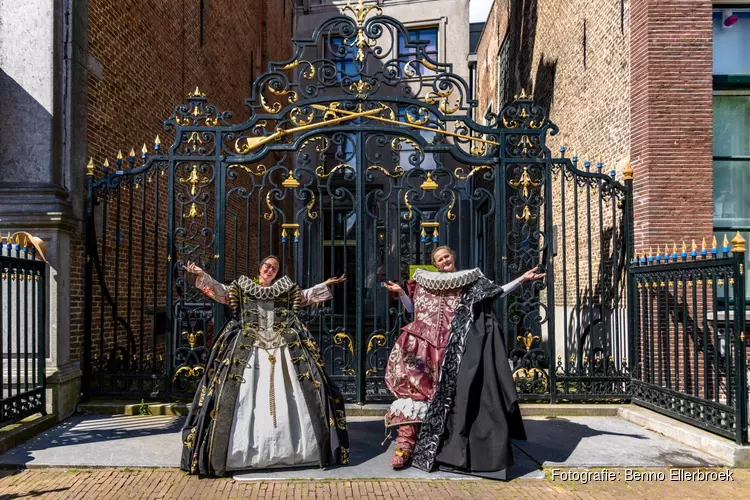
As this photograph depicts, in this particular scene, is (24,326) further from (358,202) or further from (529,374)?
(529,374)

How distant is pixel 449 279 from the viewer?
519cm

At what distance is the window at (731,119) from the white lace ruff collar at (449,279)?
14.7 ft

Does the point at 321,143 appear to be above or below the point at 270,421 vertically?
above

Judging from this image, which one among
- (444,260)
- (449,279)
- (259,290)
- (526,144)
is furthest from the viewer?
(526,144)

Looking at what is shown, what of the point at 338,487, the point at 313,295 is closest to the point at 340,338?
the point at 313,295

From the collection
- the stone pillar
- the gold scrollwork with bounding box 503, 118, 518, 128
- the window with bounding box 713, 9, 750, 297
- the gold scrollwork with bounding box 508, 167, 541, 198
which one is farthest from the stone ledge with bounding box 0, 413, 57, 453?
the window with bounding box 713, 9, 750, 297

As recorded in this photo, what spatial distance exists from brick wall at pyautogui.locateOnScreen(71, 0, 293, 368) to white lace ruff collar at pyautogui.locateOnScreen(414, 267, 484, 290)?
11.6ft

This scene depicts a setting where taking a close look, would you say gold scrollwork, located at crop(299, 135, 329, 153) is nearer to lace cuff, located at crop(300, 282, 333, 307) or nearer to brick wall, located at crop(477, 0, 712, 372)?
lace cuff, located at crop(300, 282, 333, 307)

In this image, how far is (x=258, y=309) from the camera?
5062mm

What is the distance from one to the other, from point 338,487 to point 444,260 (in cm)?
208

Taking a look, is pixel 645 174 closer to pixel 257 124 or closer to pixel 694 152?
pixel 694 152

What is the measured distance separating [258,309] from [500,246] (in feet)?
10.7

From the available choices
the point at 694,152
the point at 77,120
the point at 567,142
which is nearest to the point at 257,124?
the point at 77,120

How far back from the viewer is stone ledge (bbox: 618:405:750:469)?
516 cm
